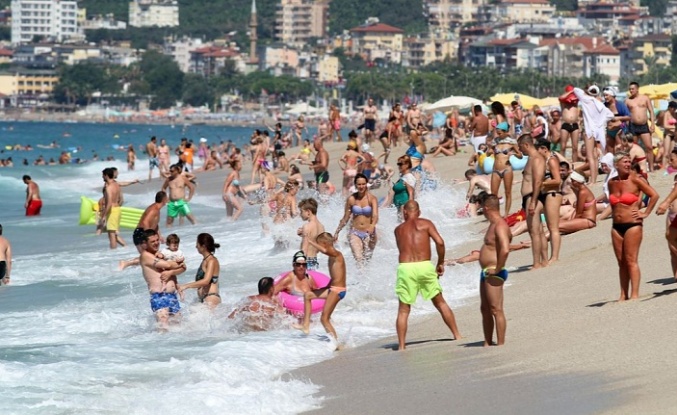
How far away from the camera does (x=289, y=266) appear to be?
1598 cm

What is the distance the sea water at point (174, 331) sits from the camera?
31.1 ft

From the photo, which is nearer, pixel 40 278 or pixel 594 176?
pixel 40 278

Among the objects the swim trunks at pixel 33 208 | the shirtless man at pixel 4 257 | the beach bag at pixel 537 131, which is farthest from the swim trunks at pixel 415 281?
the swim trunks at pixel 33 208

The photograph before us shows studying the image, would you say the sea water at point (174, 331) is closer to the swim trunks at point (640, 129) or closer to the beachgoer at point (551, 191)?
A: the beachgoer at point (551, 191)

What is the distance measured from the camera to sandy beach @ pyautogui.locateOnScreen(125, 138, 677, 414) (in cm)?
855

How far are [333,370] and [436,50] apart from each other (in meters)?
184

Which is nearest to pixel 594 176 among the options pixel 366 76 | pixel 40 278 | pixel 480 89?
pixel 40 278

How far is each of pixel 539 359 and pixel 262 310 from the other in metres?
2.98

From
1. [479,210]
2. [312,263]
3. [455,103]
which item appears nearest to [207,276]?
[312,263]

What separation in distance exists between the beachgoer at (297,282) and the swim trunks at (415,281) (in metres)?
1.54

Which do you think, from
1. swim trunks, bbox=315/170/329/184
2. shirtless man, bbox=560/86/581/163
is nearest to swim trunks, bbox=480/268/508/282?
shirtless man, bbox=560/86/581/163

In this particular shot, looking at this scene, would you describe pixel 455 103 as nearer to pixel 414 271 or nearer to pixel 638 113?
pixel 638 113

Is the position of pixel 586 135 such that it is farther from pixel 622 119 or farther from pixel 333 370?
pixel 333 370

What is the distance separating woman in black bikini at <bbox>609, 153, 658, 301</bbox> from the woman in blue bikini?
3.66 m
